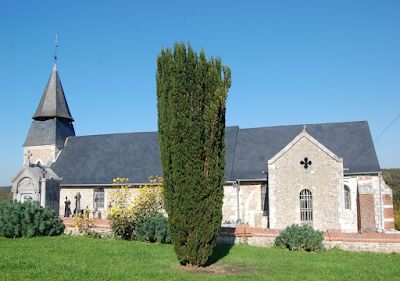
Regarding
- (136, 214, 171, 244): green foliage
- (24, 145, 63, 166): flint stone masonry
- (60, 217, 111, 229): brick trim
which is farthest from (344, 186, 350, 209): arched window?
(24, 145, 63, 166): flint stone masonry

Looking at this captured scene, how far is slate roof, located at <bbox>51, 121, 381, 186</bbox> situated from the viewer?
20.6 metres

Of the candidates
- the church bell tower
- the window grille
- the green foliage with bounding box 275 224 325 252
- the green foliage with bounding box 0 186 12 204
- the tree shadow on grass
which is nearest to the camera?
the tree shadow on grass

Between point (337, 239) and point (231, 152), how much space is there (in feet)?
34.0

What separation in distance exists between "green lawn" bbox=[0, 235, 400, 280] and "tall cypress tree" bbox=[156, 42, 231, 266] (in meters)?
0.91

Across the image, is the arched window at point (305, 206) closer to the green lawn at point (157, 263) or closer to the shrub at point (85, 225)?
the green lawn at point (157, 263)

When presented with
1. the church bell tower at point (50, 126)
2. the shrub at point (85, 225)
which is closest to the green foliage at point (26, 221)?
the shrub at point (85, 225)

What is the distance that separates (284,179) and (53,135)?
16380mm

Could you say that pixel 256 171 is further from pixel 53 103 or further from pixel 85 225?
pixel 53 103

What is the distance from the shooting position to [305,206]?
16.1 metres

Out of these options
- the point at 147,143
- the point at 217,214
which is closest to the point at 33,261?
the point at 217,214

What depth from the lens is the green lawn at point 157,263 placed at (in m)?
8.06

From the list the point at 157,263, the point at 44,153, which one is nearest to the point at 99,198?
the point at 44,153

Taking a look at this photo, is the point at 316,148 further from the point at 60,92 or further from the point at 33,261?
the point at 60,92

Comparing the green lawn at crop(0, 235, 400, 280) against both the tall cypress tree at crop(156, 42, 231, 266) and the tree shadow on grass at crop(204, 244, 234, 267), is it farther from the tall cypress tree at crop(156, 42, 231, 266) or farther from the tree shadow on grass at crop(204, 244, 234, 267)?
the tall cypress tree at crop(156, 42, 231, 266)
